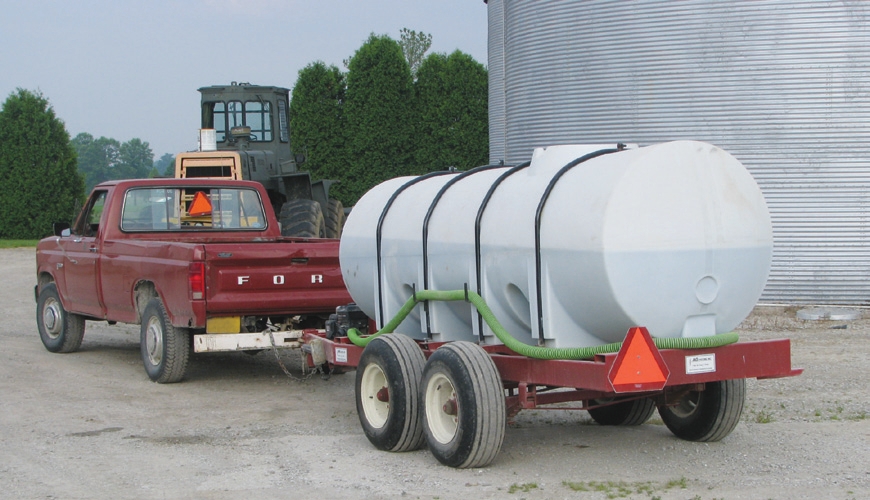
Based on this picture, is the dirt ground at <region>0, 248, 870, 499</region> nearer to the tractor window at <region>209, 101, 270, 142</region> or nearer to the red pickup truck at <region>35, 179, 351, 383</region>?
the red pickup truck at <region>35, 179, 351, 383</region>

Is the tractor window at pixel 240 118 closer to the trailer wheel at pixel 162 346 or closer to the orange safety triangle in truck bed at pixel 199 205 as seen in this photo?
the orange safety triangle in truck bed at pixel 199 205

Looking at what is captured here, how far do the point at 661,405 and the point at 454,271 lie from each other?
1.73 m

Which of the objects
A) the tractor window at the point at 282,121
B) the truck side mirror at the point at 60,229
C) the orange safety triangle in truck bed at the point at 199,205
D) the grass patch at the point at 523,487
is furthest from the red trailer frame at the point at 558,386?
the tractor window at the point at 282,121

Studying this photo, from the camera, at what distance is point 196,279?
9812mm

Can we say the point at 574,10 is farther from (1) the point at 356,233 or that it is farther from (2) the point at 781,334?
(1) the point at 356,233

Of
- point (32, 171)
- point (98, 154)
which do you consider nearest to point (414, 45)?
point (32, 171)

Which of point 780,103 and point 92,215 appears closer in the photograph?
point 92,215

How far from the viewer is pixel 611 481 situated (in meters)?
6.54

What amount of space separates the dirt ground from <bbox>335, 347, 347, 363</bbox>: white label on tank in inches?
20.5

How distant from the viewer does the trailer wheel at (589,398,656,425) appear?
8.13 m

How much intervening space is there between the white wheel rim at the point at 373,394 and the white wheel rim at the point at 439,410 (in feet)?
2.00

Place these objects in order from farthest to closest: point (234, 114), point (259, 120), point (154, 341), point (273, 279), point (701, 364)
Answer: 1. point (259, 120)
2. point (234, 114)
3. point (154, 341)
4. point (273, 279)
5. point (701, 364)

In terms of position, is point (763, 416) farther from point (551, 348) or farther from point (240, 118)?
point (240, 118)

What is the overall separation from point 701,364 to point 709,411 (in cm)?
109
